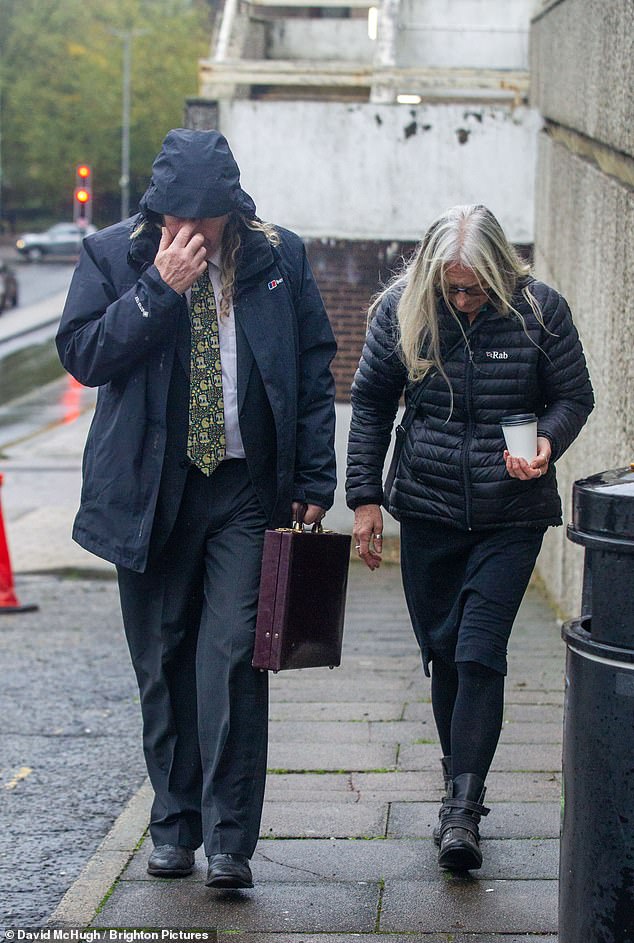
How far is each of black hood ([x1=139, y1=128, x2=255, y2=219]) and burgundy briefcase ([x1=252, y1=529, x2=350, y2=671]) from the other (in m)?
0.83

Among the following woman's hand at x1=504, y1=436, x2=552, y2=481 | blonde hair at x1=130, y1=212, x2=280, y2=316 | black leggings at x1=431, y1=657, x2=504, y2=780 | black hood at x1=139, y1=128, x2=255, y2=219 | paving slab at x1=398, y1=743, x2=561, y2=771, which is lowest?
paving slab at x1=398, y1=743, x2=561, y2=771

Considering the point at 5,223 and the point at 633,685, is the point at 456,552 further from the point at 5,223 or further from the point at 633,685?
the point at 5,223

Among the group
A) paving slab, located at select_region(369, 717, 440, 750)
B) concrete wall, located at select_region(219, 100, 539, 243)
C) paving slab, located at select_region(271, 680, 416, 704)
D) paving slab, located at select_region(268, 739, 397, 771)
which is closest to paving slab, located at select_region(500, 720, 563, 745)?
paving slab, located at select_region(369, 717, 440, 750)

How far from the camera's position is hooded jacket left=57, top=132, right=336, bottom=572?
12.3 ft

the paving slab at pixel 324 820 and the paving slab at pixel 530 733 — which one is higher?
the paving slab at pixel 324 820

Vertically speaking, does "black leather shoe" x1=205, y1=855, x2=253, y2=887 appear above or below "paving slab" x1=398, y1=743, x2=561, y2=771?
above

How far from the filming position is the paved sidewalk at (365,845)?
360cm

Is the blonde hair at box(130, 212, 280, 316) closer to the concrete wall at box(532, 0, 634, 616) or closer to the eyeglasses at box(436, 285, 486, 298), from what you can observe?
the eyeglasses at box(436, 285, 486, 298)

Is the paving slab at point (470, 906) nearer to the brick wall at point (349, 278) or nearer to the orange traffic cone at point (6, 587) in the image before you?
the orange traffic cone at point (6, 587)

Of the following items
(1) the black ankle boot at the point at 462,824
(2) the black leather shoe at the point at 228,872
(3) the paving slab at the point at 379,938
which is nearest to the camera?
(3) the paving slab at the point at 379,938

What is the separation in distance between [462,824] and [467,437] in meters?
1.00

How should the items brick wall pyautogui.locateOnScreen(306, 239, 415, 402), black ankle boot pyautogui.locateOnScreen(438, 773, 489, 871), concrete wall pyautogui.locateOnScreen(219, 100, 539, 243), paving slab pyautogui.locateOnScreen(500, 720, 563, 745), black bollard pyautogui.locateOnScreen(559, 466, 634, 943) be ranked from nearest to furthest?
black bollard pyautogui.locateOnScreen(559, 466, 634, 943), black ankle boot pyautogui.locateOnScreen(438, 773, 489, 871), paving slab pyautogui.locateOnScreen(500, 720, 563, 745), concrete wall pyautogui.locateOnScreen(219, 100, 539, 243), brick wall pyautogui.locateOnScreen(306, 239, 415, 402)

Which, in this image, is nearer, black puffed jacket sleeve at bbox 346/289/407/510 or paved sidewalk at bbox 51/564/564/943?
paved sidewalk at bbox 51/564/564/943

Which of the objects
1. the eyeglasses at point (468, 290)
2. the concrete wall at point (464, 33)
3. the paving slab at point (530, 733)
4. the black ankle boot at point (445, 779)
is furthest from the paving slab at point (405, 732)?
the concrete wall at point (464, 33)
